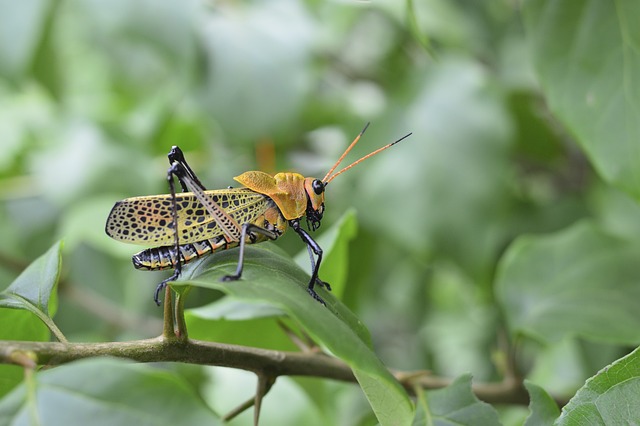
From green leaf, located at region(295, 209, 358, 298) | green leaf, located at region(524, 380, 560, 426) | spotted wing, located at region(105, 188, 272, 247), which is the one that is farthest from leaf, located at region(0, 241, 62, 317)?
green leaf, located at region(524, 380, 560, 426)

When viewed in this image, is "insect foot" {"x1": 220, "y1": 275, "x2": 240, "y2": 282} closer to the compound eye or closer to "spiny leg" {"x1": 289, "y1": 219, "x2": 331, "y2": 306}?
"spiny leg" {"x1": 289, "y1": 219, "x2": 331, "y2": 306}

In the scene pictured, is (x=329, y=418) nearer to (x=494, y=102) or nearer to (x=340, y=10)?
(x=494, y=102)

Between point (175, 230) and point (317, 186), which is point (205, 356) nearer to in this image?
point (175, 230)

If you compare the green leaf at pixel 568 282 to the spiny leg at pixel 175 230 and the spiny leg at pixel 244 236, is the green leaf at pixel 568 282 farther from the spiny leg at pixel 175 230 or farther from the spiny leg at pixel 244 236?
the spiny leg at pixel 175 230

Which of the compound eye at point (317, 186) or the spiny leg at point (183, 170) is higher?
the spiny leg at point (183, 170)

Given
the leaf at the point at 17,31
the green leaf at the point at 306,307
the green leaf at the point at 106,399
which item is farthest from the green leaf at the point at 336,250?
the leaf at the point at 17,31

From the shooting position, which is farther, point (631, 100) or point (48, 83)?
point (48, 83)

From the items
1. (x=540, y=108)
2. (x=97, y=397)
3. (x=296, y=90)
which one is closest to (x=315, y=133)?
(x=296, y=90)
